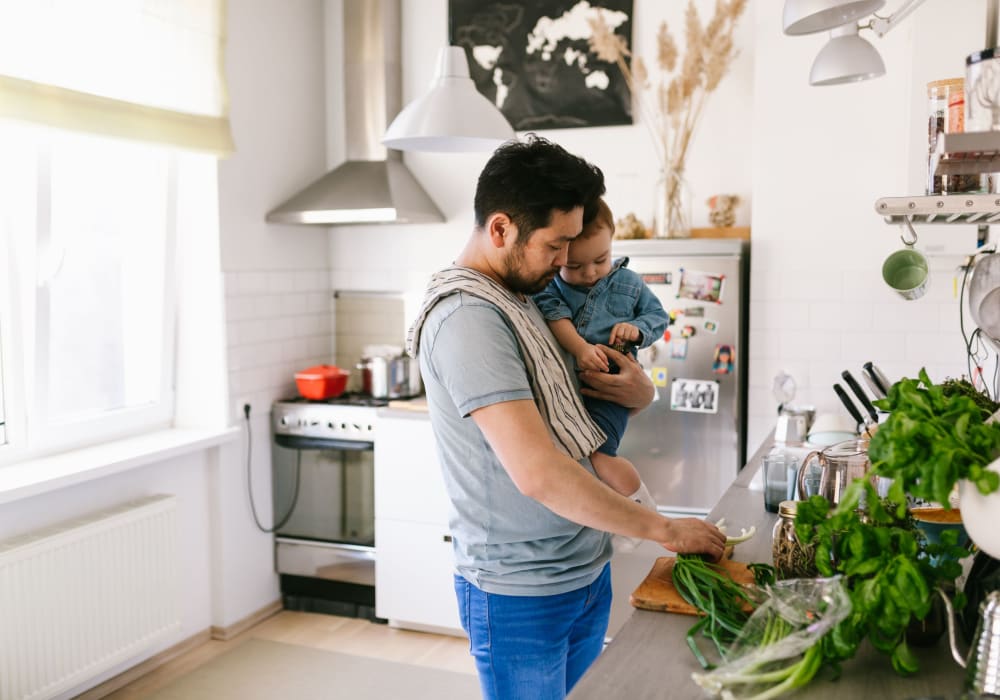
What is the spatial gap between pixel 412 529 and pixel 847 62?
8.43 feet

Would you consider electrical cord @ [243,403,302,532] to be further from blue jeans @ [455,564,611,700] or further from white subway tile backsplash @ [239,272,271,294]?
blue jeans @ [455,564,611,700]

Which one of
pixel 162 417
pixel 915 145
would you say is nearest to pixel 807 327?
pixel 915 145

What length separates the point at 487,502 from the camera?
1.77 metres

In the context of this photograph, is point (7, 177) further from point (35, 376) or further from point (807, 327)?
point (807, 327)

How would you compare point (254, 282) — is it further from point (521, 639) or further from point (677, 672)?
point (677, 672)

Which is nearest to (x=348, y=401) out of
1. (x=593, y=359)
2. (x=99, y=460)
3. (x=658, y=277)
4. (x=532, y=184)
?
(x=99, y=460)

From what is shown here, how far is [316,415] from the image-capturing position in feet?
13.7

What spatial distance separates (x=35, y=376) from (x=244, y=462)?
108cm

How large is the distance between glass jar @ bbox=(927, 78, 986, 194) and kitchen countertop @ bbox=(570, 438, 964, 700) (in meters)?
0.77

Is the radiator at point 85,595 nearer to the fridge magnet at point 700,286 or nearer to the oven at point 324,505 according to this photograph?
the oven at point 324,505

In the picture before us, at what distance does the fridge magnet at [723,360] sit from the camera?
3.60 m

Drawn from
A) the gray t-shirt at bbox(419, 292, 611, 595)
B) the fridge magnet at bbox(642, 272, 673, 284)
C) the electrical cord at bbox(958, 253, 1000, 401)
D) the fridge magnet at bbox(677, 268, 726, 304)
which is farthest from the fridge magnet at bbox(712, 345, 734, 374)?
the gray t-shirt at bbox(419, 292, 611, 595)

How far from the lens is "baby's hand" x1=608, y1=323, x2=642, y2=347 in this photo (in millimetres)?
2227

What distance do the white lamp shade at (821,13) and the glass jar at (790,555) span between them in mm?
1146
